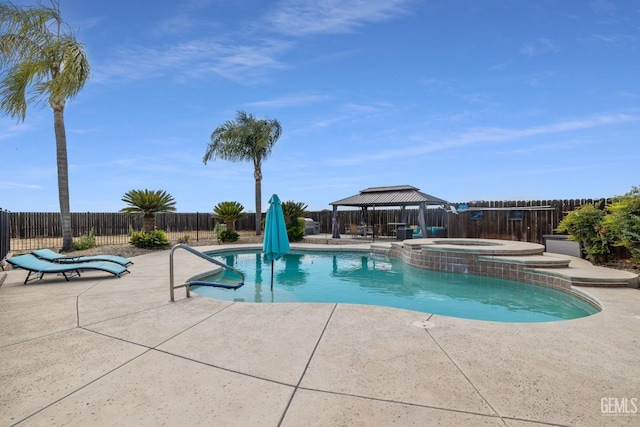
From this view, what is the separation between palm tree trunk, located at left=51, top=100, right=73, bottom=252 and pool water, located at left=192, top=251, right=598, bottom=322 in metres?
6.94

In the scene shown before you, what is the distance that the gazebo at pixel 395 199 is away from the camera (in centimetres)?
1553

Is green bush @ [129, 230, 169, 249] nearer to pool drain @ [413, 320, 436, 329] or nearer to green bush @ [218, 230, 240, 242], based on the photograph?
green bush @ [218, 230, 240, 242]

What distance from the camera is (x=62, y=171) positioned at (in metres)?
11.9

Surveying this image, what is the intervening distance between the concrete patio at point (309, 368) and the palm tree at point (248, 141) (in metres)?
16.6

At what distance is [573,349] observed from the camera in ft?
10.6

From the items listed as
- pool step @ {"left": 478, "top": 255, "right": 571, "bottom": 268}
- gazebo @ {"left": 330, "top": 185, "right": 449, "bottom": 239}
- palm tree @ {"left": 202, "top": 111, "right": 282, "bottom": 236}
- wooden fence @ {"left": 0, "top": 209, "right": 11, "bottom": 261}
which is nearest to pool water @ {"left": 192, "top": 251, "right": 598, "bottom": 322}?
pool step @ {"left": 478, "top": 255, "right": 571, "bottom": 268}

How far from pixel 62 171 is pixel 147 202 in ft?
11.2

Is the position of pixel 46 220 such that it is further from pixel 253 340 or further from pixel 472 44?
pixel 472 44

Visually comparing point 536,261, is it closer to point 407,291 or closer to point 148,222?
point 407,291

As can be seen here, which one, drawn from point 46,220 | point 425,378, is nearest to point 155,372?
point 425,378

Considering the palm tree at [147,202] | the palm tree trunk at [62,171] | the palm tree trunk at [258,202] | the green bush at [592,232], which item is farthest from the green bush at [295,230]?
the green bush at [592,232]

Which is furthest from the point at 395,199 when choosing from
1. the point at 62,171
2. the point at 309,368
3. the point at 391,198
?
the point at 309,368

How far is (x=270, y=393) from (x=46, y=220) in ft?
78.3

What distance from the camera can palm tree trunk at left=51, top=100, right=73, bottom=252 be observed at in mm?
11625
